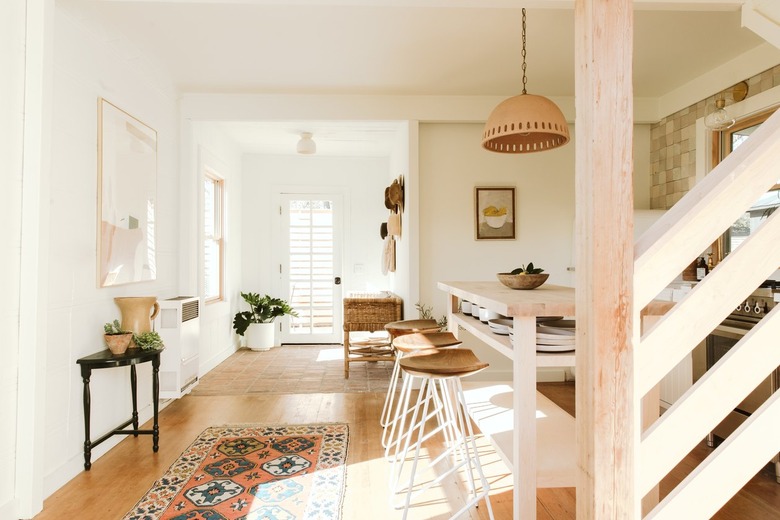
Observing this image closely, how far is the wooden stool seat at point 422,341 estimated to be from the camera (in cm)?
234

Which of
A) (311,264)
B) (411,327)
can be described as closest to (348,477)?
(411,327)

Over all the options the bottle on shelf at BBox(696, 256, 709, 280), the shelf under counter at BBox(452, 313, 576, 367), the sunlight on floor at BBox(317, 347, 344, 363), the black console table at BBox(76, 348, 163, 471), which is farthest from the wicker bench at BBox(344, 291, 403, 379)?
the bottle on shelf at BBox(696, 256, 709, 280)

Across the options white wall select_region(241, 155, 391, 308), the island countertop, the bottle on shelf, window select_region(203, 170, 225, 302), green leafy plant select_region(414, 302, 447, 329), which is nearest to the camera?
the island countertop

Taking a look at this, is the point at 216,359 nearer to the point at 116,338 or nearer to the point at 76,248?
the point at 116,338

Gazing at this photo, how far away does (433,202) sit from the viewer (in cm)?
446

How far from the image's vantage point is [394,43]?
3215 mm

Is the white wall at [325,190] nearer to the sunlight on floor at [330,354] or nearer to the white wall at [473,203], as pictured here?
the sunlight on floor at [330,354]

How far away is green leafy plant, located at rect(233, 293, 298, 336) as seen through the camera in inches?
223

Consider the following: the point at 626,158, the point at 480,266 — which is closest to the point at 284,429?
the point at 480,266

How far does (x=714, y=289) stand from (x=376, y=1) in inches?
85.2

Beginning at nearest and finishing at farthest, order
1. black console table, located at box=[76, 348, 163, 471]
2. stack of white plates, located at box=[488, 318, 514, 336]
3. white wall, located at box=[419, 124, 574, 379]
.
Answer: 1. stack of white plates, located at box=[488, 318, 514, 336]
2. black console table, located at box=[76, 348, 163, 471]
3. white wall, located at box=[419, 124, 574, 379]

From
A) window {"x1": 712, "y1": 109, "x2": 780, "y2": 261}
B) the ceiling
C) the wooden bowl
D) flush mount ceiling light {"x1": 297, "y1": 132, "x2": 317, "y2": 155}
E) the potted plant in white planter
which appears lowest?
the potted plant in white planter

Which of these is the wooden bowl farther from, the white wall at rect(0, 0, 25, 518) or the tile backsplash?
the tile backsplash

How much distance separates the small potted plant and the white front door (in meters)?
3.40
